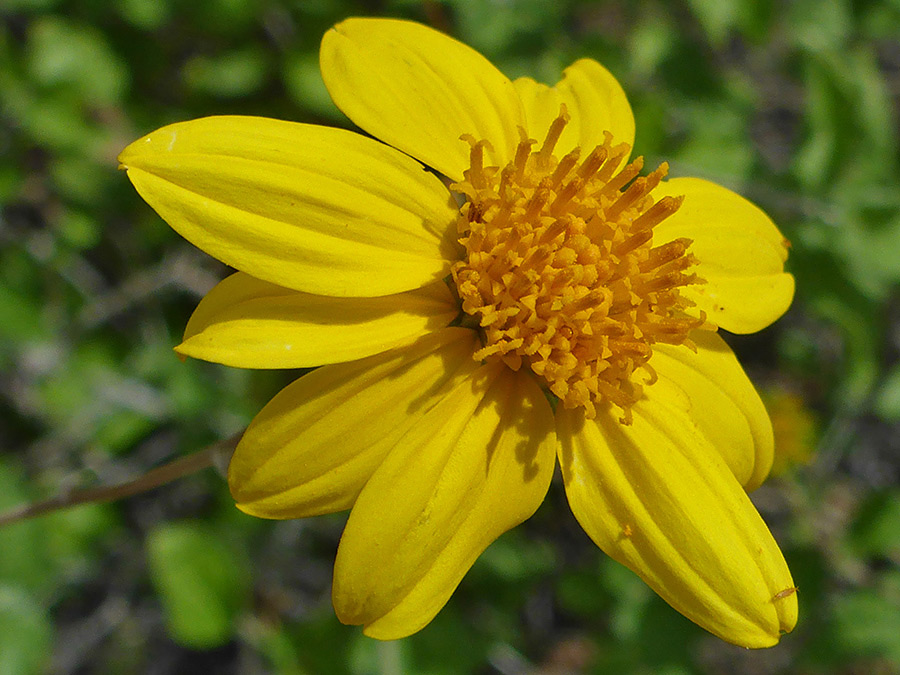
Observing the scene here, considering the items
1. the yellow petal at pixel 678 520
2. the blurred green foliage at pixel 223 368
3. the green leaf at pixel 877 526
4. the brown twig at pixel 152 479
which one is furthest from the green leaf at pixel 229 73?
the green leaf at pixel 877 526

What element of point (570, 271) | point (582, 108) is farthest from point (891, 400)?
point (570, 271)

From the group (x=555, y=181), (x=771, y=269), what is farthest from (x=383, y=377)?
(x=771, y=269)

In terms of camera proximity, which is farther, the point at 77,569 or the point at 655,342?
the point at 77,569

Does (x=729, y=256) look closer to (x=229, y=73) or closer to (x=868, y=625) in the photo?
(x=868, y=625)

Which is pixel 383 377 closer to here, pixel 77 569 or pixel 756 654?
pixel 77 569

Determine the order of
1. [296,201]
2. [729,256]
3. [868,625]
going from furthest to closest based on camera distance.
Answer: [868,625] < [729,256] < [296,201]

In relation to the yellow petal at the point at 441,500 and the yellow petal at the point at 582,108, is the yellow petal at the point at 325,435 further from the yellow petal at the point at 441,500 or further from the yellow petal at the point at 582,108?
the yellow petal at the point at 582,108

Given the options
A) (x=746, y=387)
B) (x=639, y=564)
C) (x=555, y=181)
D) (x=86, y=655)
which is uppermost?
(x=555, y=181)
